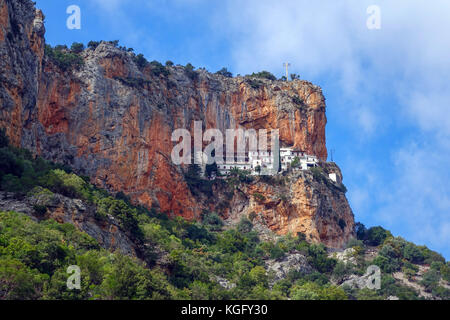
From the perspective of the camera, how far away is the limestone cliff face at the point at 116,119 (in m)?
64.9

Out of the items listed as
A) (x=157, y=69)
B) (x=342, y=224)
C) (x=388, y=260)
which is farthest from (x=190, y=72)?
(x=388, y=260)

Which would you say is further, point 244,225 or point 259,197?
point 259,197

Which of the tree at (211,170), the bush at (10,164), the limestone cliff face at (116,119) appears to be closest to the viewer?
the bush at (10,164)

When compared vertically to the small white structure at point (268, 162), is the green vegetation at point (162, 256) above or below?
below

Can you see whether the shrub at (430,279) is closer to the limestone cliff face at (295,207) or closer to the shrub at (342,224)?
the limestone cliff face at (295,207)

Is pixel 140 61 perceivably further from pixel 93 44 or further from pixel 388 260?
pixel 388 260

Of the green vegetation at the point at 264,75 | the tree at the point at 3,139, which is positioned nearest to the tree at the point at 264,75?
the green vegetation at the point at 264,75

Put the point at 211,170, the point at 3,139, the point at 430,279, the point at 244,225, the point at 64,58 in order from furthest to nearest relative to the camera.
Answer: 1. the point at 211,170
2. the point at 244,225
3. the point at 64,58
4. the point at 430,279
5. the point at 3,139

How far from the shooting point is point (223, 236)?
74.6m

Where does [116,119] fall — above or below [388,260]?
above

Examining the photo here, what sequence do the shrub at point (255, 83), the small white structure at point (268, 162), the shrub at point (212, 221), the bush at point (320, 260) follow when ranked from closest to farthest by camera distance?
the bush at point (320, 260) → the shrub at point (212, 221) → the small white structure at point (268, 162) → the shrub at point (255, 83)

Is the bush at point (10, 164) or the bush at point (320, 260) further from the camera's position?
the bush at point (320, 260)

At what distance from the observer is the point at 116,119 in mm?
75188

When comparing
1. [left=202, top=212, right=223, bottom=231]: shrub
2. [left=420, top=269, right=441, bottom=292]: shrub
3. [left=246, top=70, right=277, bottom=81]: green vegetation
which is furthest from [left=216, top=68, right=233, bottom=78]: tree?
[left=420, top=269, right=441, bottom=292]: shrub
